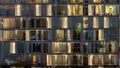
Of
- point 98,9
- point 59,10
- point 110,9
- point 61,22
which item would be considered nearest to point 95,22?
point 98,9

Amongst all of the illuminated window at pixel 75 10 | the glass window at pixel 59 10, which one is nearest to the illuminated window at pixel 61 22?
the glass window at pixel 59 10

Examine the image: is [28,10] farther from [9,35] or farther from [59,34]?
[59,34]

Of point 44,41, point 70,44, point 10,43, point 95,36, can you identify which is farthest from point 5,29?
point 95,36

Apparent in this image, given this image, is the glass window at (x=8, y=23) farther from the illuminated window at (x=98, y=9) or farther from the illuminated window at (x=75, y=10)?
the illuminated window at (x=98, y=9)

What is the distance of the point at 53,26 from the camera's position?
5425 centimetres

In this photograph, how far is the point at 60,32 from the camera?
54500 mm

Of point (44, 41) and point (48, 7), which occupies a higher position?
point (48, 7)

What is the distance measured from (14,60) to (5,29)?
5859 millimetres

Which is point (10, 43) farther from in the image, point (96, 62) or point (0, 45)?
point (96, 62)

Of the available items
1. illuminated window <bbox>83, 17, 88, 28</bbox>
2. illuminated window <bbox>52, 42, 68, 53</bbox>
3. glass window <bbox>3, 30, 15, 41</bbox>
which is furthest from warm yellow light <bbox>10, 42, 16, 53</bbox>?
illuminated window <bbox>83, 17, 88, 28</bbox>

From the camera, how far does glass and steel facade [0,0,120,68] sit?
2135 inches

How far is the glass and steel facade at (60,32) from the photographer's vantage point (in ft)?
178

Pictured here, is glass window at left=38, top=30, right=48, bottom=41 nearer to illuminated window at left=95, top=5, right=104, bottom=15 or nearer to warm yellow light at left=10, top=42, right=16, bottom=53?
warm yellow light at left=10, top=42, right=16, bottom=53

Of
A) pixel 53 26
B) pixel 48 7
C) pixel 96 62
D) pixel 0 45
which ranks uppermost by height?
pixel 48 7
